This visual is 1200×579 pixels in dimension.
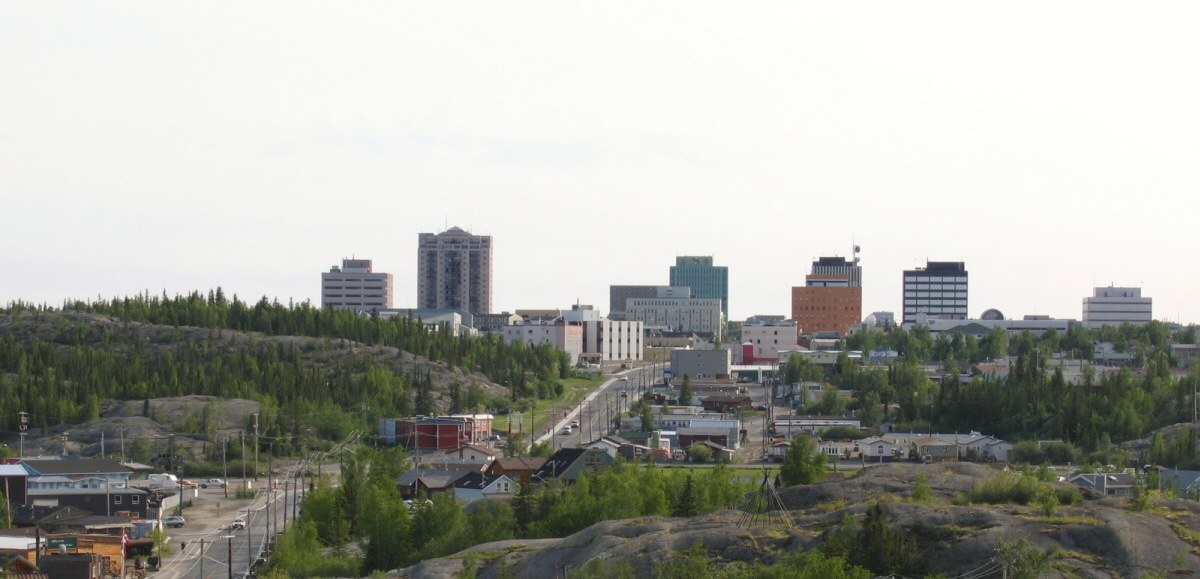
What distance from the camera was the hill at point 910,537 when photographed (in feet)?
146

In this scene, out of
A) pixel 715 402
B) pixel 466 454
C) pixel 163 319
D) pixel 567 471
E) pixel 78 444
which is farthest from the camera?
pixel 163 319

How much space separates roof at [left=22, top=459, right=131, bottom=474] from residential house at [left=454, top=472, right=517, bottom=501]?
18.2 meters

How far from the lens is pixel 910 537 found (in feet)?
151

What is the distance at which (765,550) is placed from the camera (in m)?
47.5

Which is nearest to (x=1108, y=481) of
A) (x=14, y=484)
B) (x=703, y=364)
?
(x=14, y=484)

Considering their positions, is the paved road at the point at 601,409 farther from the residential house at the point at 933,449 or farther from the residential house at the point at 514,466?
the residential house at the point at 933,449

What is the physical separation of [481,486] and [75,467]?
71.0 ft

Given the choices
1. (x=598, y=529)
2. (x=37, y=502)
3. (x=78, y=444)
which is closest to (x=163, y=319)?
(x=78, y=444)

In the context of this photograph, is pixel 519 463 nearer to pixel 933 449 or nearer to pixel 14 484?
pixel 14 484

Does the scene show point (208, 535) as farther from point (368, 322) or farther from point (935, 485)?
point (368, 322)

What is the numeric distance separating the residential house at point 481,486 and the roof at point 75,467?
1821 centimetres

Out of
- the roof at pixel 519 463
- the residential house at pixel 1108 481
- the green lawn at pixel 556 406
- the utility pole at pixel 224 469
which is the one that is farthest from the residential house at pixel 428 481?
the residential house at pixel 1108 481

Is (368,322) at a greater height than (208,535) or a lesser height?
greater

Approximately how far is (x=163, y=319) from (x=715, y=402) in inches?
2220
